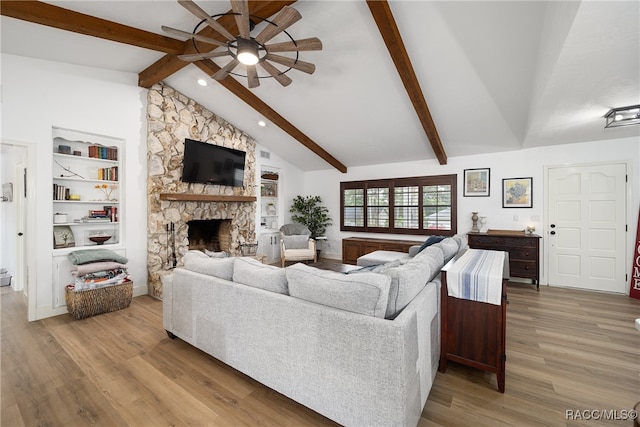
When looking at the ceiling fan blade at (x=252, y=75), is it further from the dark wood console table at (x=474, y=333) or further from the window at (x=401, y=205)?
the window at (x=401, y=205)

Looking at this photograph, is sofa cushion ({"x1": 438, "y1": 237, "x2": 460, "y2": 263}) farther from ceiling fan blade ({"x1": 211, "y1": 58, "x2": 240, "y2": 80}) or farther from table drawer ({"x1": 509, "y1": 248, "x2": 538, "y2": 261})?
ceiling fan blade ({"x1": 211, "y1": 58, "x2": 240, "y2": 80})

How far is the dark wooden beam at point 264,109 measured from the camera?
12.3ft

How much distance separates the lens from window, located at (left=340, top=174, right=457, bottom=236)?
555cm

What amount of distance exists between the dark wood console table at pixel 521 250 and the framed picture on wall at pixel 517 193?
0.70m

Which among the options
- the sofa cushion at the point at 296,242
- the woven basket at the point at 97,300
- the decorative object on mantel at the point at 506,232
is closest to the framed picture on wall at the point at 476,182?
the decorative object on mantel at the point at 506,232

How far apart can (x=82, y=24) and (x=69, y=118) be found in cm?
136

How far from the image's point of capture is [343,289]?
161 cm

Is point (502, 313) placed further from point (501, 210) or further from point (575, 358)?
point (501, 210)

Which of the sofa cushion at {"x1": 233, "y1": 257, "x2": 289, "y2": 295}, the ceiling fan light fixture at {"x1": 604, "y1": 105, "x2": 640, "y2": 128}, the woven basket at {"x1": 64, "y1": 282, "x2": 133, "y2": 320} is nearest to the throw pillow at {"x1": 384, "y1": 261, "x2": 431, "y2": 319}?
the sofa cushion at {"x1": 233, "y1": 257, "x2": 289, "y2": 295}

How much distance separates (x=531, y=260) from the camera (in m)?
4.36

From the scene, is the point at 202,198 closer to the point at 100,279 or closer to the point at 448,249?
the point at 100,279

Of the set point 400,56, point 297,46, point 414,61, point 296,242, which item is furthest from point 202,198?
point 414,61

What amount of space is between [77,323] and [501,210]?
663 cm

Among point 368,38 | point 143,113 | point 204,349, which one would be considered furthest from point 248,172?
point 204,349
